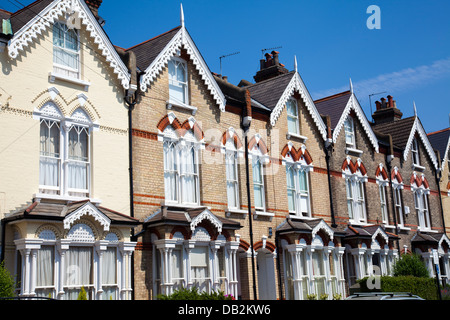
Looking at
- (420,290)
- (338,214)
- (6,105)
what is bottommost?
(420,290)

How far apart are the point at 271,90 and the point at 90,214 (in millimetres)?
12141

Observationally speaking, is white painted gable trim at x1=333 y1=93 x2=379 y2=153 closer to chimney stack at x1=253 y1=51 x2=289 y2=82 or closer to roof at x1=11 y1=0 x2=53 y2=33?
chimney stack at x1=253 y1=51 x2=289 y2=82

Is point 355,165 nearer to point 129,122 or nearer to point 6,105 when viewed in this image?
point 129,122

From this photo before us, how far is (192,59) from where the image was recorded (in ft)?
65.4

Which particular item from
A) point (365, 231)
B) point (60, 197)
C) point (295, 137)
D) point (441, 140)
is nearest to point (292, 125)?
point (295, 137)

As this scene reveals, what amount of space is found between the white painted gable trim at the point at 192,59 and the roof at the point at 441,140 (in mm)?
21674

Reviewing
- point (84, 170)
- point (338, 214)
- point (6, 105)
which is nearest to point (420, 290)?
point (338, 214)

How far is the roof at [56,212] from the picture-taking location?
1359cm

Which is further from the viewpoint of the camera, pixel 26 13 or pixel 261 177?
pixel 261 177

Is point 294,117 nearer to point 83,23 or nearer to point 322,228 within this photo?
point 322,228

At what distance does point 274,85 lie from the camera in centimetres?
2458

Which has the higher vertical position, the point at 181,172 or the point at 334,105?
the point at 334,105
